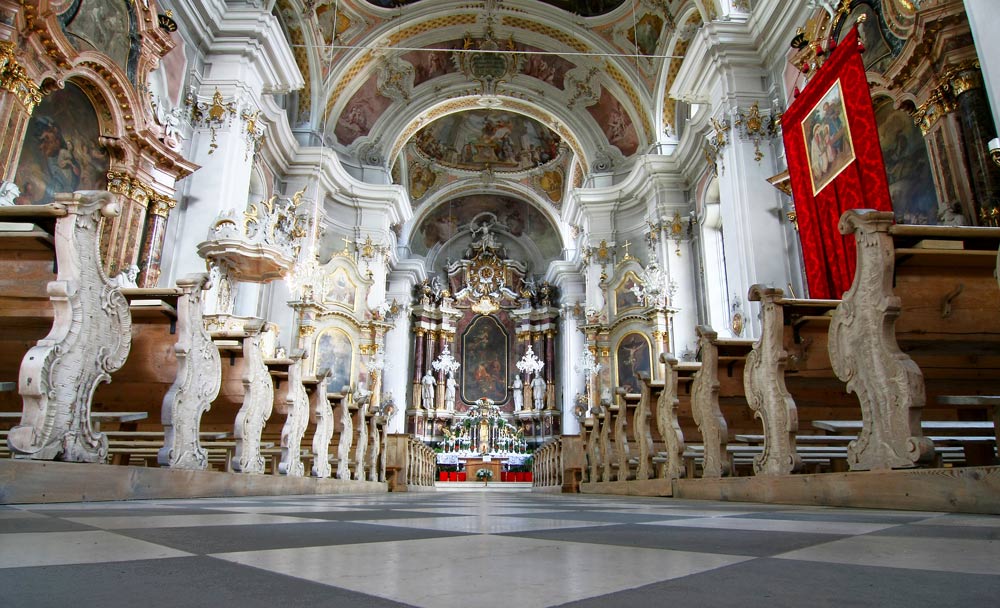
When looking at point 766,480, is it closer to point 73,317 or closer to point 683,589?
point 683,589

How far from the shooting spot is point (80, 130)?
291 inches

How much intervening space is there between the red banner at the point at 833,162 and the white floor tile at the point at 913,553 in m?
6.24

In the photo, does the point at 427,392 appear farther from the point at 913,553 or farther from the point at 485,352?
the point at 913,553

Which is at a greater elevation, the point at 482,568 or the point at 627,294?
the point at 627,294

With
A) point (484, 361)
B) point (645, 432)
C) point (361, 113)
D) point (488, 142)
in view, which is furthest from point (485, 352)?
point (645, 432)

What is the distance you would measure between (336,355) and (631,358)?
6.44 meters

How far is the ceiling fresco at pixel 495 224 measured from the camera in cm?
2194

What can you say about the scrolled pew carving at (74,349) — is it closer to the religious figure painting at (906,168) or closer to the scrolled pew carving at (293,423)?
the scrolled pew carving at (293,423)

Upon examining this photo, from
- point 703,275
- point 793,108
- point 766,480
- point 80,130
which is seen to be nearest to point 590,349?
point 703,275

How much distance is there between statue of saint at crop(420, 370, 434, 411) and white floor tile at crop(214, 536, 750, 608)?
1847cm

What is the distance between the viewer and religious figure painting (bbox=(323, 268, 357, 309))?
1414cm

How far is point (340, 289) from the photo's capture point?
572 inches

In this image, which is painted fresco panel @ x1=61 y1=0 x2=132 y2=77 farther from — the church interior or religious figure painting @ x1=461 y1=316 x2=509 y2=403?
religious figure painting @ x1=461 y1=316 x2=509 y2=403

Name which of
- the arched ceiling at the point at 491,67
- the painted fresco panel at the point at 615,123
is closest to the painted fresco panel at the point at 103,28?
the arched ceiling at the point at 491,67
